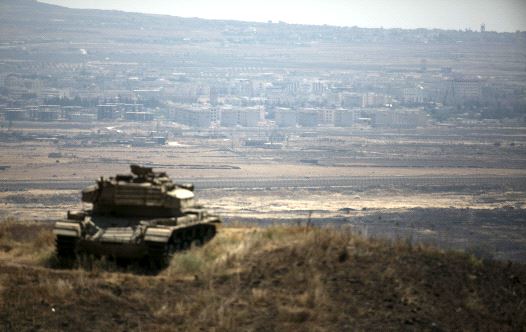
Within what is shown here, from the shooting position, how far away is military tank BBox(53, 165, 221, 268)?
17.9 m

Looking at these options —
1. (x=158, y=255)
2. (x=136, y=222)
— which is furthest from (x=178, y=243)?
(x=136, y=222)

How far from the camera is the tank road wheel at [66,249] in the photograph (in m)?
18.0

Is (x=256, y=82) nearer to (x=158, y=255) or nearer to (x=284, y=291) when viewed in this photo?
(x=158, y=255)

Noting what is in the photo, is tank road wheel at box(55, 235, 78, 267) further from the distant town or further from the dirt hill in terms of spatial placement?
the distant town

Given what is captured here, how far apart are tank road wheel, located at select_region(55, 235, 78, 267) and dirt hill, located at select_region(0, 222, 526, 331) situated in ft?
0.69

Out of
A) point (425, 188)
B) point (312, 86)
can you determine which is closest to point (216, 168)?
point (425, 188)

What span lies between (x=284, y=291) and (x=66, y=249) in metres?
3.69

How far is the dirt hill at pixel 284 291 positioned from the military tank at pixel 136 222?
0.92ft

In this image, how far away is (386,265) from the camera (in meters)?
16.8

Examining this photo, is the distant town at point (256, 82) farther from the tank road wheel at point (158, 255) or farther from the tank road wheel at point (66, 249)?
the tank road wheel at point (158, 255)

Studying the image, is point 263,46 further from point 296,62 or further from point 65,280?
point 65,280

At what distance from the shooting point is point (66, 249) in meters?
18.1

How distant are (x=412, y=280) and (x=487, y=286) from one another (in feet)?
3.43

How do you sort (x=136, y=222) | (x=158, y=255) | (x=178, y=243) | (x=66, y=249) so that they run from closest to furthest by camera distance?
(x=158, y=255)
(x=66, y=249)
(x=178, y=243)
(x=136, y=222)
